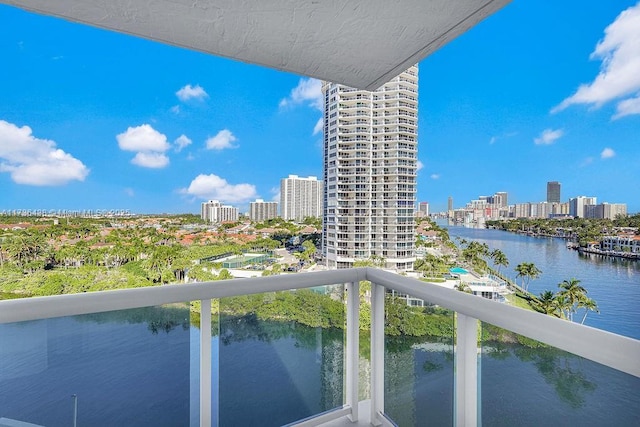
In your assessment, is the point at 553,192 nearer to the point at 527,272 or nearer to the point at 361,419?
the point at 527,272

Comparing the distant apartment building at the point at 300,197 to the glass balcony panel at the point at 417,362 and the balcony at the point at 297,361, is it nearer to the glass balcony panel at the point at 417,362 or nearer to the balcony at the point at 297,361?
the balcony at the point at 297,361

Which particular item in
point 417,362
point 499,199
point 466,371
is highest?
point 499,199

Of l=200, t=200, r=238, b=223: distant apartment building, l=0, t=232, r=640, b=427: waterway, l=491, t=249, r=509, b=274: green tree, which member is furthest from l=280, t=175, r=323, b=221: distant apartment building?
l=491, t=249, r=509, b=274: green tree

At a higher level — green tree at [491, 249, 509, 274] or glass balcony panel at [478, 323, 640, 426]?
green tree at [491, 249, 509, 274]

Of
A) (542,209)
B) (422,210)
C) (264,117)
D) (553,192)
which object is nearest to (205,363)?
(422,210)

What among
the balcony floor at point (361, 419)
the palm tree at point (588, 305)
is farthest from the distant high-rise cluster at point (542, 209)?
the balcony floor at point (361, 419)

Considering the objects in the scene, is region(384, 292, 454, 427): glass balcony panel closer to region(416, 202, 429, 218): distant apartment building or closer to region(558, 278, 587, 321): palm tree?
region(558, 278, 587, 321): palm tree
